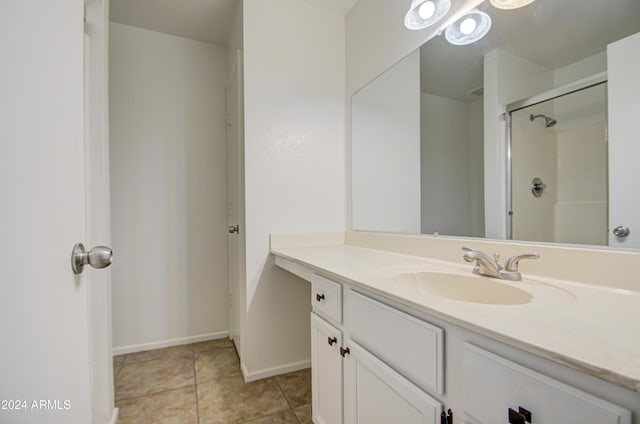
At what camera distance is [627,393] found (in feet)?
1.21

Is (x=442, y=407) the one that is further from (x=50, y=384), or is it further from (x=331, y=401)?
(x=50, y=384)

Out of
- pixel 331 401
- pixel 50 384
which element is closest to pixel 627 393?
pixel 50 384

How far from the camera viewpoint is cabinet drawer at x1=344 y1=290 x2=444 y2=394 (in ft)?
2.07

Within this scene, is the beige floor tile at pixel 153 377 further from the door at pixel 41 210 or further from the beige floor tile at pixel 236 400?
the door at pixel 41 210

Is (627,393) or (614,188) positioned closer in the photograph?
(627,393)

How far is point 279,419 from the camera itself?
4.55 feet

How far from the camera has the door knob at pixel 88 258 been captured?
19.6 inches

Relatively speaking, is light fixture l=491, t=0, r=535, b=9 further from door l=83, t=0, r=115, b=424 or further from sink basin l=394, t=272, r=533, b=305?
door l=83, t=0, r=115, b=424

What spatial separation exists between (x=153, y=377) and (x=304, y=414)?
1036 mm

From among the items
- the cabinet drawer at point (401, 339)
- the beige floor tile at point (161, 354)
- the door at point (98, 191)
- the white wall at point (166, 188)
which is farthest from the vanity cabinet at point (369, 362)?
the white wall at point (166, 188)

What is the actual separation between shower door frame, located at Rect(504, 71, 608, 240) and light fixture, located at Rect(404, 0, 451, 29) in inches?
23.3

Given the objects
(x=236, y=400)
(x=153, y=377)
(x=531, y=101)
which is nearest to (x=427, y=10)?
(x=531, y=101)

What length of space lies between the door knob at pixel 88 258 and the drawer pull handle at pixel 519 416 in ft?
2.51

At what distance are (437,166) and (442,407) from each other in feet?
3.65
